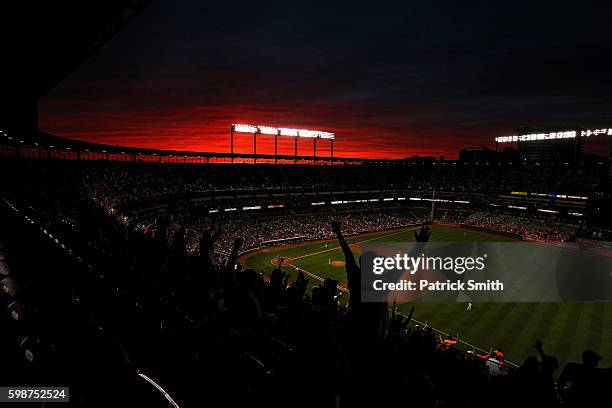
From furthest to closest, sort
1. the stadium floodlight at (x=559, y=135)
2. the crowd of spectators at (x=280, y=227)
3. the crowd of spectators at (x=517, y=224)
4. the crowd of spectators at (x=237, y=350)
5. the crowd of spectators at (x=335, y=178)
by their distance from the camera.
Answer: the stadium floodlight at (x=559, y=135) < the crowd of spectators at (x=517, y=224) < the crowd of spectators at (x=335, y=178) < the crowd of spectators at (x=280, y=227) < the crowd of spectators at (x=237, y=350)

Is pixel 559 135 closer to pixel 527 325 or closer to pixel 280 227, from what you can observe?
pixel 280 227

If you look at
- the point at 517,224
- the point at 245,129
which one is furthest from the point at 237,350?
the point at 245,129

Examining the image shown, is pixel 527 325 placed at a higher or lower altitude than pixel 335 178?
lower

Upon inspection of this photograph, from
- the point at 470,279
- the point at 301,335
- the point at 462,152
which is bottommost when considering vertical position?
the point at 470,279

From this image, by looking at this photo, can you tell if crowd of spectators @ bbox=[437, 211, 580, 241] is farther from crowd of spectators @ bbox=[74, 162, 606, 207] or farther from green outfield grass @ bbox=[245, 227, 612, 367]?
green outfield grass @ bbox=[245, 227, 612, 367]

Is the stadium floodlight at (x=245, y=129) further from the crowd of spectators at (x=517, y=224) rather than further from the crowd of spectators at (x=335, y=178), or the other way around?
the crowd of spectators at (x=517, y=224)

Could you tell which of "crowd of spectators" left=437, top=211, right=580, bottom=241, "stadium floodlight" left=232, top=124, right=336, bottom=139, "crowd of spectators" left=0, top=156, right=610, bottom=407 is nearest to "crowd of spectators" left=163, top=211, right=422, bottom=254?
"crowd of spectators" left=437, top=211, right=580, bottom=241

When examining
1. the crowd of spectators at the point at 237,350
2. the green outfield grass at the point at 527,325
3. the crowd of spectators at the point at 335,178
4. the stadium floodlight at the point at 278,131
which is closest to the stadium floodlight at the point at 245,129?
the stadium floodlight at the point at 278,131

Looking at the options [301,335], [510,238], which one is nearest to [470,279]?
[510,238]

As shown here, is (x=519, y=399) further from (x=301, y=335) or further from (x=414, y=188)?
(x=414, y=188)

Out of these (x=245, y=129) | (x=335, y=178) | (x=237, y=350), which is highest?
(x=245, y=129)

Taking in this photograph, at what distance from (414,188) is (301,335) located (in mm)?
79155

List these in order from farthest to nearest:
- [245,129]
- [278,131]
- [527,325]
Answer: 1. [278,131]
2. [245,129]
3. [527,325]

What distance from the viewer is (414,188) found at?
259 feet
